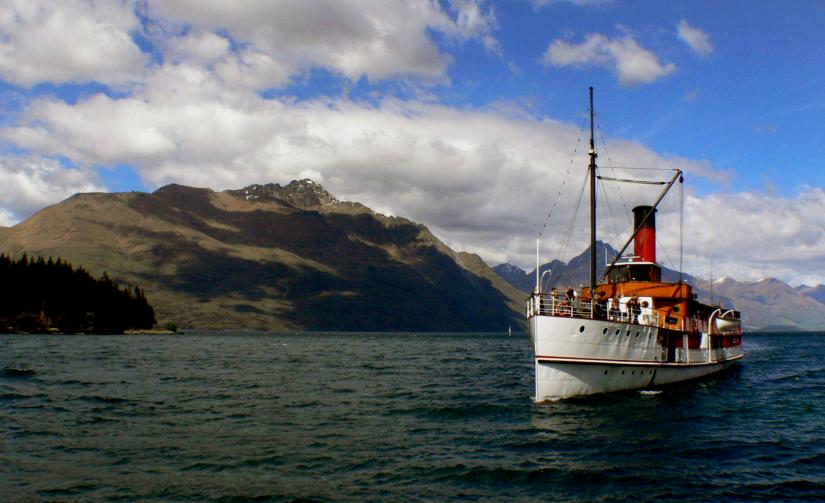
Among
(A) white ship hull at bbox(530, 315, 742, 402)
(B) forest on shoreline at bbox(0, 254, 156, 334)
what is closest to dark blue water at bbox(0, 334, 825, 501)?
(A) white ship hull at bbox(530, 315, 742, 402)

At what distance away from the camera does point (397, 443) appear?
995 inches

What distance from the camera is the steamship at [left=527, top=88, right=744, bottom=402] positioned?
34531mm

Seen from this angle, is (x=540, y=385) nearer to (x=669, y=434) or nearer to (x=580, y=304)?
(x=580, y=304)

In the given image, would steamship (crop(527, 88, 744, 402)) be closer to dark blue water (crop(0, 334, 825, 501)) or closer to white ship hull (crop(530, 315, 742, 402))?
white ship hull (crop(530, 315, 742, 402))

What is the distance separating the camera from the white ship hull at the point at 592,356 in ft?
112

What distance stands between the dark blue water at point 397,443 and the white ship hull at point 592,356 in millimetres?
994

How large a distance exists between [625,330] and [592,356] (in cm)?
324

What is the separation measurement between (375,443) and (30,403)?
21677mm

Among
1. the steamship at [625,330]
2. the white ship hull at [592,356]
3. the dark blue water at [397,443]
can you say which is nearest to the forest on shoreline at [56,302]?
the dark blue water at [397,443]

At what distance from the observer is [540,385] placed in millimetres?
34688

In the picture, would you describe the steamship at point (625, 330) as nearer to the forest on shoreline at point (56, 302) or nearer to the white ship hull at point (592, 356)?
the white ship hull at point (592, 356)

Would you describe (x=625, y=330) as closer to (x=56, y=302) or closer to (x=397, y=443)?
(x=397, y=443)

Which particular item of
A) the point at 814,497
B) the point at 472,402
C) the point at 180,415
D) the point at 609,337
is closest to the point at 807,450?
the point at 814,497

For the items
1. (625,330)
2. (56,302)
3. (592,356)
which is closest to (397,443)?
(592,356)
